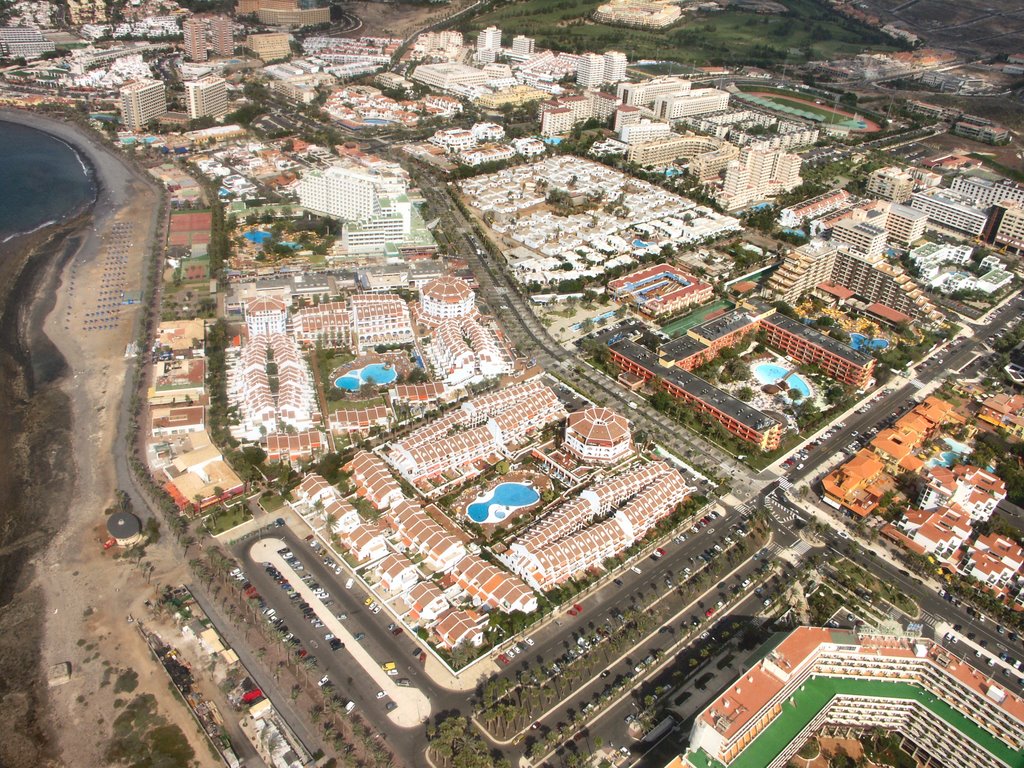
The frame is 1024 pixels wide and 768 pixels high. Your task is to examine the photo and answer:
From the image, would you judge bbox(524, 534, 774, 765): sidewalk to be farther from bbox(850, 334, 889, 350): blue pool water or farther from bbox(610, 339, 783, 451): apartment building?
bbox(850, 334, 889, 350): blue pool water

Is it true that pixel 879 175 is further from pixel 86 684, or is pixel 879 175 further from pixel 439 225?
pixel 86 684

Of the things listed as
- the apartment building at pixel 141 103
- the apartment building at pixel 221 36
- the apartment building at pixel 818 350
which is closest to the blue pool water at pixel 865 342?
the apartment building at pixel 818 350

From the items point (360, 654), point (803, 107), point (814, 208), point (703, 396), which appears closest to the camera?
point (360, 654)

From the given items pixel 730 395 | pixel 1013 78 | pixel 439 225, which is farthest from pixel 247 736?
pixel 1013 78

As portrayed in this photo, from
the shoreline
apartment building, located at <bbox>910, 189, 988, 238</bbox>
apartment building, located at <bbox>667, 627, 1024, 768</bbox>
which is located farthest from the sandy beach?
apartment building, located at <bbox>910, 189, 988, 238</bbox>

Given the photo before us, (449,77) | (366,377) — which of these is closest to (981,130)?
(449,77)

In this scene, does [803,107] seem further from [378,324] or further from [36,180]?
[36,180]
